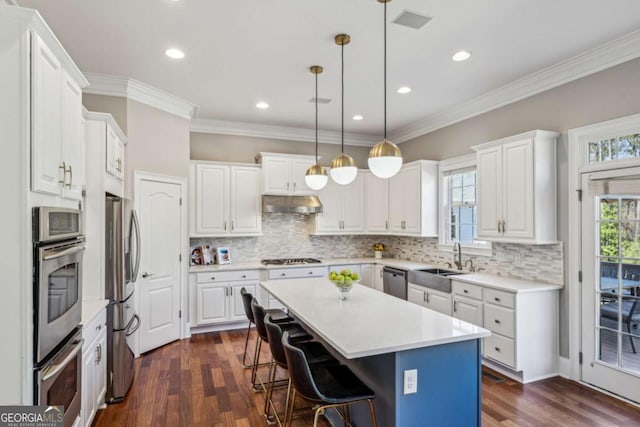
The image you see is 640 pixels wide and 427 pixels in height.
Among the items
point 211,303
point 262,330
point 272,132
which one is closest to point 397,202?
point 272,132

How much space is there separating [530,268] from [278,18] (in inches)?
137

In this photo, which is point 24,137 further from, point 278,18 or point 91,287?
point 278,18

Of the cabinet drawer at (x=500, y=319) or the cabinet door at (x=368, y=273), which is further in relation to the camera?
the cabinet door at (x=368, y=273)

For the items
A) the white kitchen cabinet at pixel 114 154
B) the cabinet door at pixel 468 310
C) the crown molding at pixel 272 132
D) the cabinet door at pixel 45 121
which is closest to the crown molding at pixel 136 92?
the white kitchen cabinet at pixel 114 154

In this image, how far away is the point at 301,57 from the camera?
3406 millimetres

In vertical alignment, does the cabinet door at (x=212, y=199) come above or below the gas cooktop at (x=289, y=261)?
above

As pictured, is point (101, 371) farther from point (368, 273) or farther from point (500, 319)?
point (368, 273)

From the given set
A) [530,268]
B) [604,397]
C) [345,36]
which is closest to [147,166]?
[345,36]

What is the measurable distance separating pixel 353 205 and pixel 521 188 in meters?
2.88

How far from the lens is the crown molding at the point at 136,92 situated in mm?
3850

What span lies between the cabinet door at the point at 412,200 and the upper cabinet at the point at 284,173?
1.48m

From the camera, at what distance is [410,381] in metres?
2.05

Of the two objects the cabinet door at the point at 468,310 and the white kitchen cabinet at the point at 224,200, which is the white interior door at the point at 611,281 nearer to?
the cabinet door at the point at 468,310

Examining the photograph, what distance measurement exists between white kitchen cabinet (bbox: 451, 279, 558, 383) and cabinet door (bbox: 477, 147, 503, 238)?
0.72 meters
